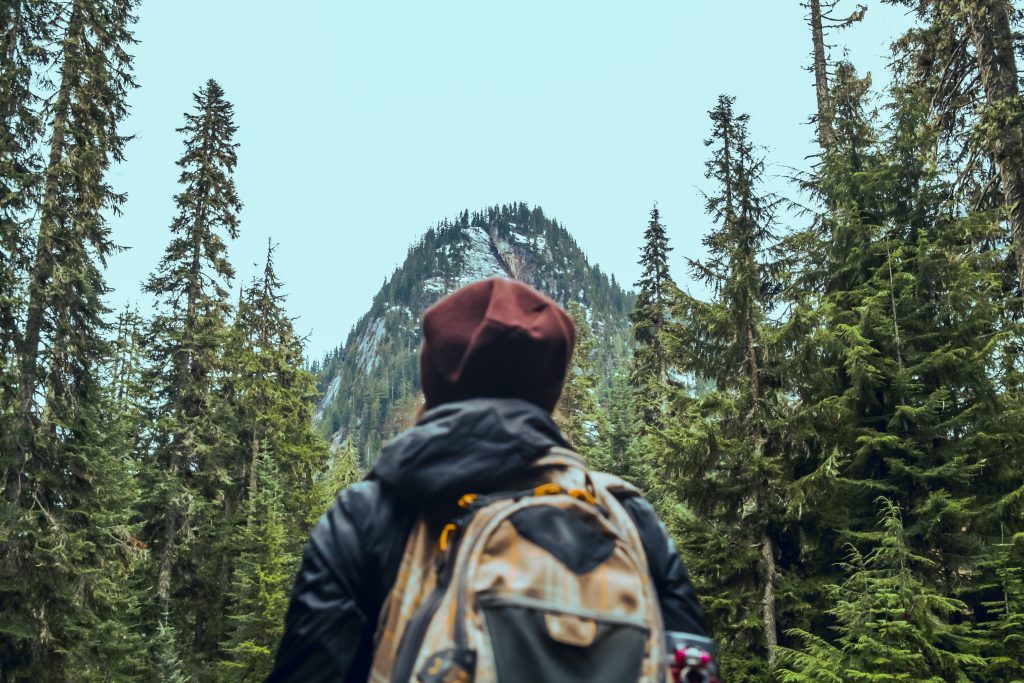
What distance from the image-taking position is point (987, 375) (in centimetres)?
1096

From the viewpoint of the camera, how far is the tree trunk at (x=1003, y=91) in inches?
466

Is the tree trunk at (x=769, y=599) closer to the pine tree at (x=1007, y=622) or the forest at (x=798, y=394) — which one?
the forest at (x=798, y=394)

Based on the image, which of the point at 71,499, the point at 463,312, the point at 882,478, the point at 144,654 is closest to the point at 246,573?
the point at 144,654

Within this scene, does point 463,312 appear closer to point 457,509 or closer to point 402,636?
point 457,509

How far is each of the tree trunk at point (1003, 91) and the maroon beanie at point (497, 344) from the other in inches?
467

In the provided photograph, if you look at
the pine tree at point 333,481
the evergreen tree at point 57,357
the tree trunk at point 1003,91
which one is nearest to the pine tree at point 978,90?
the tree trunk at point 1003,91

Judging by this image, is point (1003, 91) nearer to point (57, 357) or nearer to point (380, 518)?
point (380, 518)

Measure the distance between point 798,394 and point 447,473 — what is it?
39.0 ft

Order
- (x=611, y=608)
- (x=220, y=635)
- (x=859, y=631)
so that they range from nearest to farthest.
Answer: (x=611, y=608) < (x=859, y=631) < (x=220, y=635)

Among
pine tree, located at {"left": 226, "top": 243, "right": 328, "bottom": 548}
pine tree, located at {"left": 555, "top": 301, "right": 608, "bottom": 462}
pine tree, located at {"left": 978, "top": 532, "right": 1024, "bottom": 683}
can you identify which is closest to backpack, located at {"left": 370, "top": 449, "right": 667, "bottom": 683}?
pine tree, located at {"left": 978, "top": 532, "right": 1024, "bottom": 683}

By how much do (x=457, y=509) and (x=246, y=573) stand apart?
23.9m

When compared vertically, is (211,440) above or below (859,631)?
above

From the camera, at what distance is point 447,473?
1.94 metres

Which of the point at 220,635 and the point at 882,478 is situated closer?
Result: the point at 882,478
